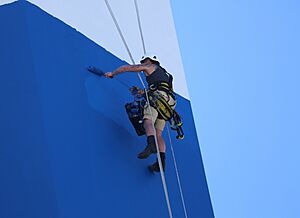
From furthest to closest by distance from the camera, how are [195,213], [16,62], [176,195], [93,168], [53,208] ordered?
[195,213], [176,195], [93,168], [16,62], [53,208]

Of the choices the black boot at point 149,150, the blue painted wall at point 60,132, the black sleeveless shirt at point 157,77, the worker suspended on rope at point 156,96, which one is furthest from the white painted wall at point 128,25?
the black boot at point 149,150

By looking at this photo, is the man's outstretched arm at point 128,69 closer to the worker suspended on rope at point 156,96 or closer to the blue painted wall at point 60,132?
the worker suspended on rope at point 156,96

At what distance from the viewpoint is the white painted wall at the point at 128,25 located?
18.0 feet

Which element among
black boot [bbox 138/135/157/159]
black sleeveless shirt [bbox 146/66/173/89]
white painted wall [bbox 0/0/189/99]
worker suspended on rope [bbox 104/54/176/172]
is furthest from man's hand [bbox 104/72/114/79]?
white painted wall [bbox 0/0/189/99]

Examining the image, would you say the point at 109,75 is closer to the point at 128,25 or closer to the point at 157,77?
the point at 157,77

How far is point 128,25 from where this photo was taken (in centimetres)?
692

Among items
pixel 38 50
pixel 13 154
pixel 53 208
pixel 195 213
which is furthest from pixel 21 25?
pixel 195 213

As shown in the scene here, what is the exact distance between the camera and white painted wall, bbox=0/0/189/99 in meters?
5.47

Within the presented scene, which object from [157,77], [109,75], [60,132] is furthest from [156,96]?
[60,132]

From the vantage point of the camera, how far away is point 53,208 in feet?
10.9

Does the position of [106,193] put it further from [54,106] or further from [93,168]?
[54,106]

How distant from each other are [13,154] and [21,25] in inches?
36.6

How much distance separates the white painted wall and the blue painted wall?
76 centimetres

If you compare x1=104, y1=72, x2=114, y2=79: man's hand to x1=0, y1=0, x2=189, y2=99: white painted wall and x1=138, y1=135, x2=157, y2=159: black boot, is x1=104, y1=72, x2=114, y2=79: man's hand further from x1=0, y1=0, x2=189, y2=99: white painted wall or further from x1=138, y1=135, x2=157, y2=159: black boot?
x1=0, y1=0, x2=189, y2=99: white painted wall
